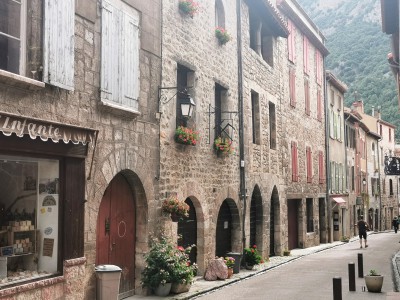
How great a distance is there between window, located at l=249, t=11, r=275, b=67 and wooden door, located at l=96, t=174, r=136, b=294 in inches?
368

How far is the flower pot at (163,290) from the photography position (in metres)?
9.95

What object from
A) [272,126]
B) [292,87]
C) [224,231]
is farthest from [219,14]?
[292,87]


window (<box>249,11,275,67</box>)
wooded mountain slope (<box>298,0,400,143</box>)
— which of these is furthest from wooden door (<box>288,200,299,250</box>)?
wooded mountain slope (<box>298,0,400,143</box>)

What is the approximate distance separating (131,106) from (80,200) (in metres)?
2.20

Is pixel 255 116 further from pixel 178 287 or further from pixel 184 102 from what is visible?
pixel 178 287

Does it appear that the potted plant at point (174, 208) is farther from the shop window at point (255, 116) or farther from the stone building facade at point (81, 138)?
the shop window at point (255, 116)

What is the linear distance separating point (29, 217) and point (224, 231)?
7817 millimetres

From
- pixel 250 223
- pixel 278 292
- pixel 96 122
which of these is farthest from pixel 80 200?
pixel 250 223

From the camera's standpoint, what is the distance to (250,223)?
16.8 meters

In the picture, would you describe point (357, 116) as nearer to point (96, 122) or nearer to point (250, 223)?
point (250, 223)

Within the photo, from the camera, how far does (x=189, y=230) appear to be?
1283cm

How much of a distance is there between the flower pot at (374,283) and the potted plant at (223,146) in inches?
189

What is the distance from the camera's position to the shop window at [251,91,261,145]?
17266 millimetres

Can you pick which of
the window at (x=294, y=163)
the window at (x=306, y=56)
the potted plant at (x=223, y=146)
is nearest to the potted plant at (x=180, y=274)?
the potted plant at (x=223, y=146)
